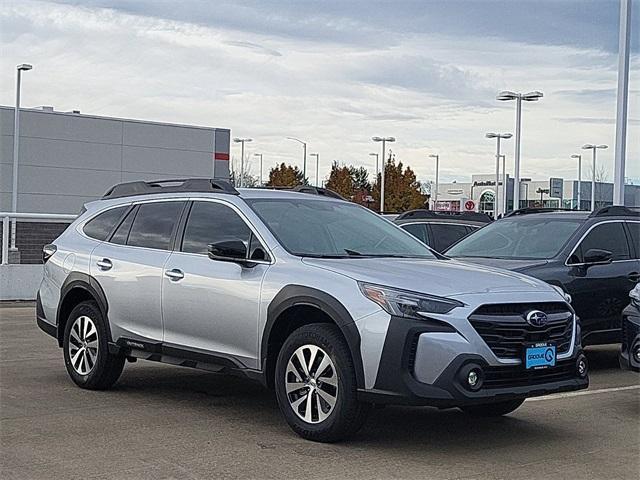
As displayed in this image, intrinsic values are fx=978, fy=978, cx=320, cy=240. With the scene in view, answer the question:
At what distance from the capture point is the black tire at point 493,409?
7504mm

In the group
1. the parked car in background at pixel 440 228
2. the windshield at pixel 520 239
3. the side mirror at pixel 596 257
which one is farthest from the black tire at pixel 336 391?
the parked car in background at pixel 440 228

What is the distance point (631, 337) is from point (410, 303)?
8.70ft

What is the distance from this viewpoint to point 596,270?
400 inches

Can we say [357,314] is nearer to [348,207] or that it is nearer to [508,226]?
[348,207]

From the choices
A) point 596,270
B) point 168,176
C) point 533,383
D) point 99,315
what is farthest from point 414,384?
point 168,176

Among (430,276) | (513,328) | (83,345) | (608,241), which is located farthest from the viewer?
(608,241)

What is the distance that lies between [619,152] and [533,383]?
11.6 m

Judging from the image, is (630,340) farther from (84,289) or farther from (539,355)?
(84,289)

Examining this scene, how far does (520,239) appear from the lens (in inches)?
423

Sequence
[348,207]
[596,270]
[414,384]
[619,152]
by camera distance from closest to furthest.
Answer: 1. [414,384]
2. [348,207]
3. [596,270]
4. [619,152]

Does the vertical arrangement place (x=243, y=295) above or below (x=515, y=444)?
above

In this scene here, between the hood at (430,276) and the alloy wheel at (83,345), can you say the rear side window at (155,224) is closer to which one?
the alloy wheel at (83,345)

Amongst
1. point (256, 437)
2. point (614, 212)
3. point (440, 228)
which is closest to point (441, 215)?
point (440, 228)

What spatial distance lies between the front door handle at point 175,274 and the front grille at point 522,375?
8.65 feet
